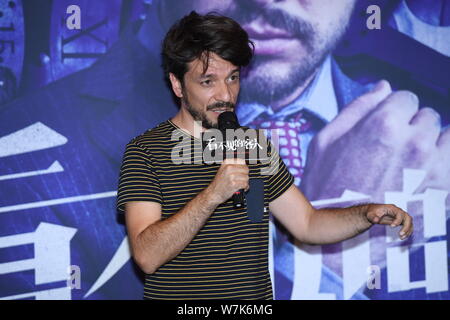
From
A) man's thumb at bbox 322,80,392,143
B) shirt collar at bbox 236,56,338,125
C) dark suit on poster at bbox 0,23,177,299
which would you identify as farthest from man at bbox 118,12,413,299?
man's thumb at bbox 322,80,392,143

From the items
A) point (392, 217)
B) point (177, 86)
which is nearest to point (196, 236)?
point (177, 86)

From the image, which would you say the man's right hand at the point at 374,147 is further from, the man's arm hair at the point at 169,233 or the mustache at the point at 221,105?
the man's arm hair at the point at 169,233

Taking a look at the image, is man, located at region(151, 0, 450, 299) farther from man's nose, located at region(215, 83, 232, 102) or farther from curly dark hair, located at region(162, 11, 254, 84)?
man's nose, located at region(215, 83, 232, 102)

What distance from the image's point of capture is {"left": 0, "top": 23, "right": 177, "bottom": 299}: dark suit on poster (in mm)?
2686

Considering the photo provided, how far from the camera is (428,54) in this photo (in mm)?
3016

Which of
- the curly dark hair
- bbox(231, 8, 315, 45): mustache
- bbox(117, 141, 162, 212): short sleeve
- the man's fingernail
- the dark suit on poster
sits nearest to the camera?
bbox(117, 141, 162, 212): short sleeve

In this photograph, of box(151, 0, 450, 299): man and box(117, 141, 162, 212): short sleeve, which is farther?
box(151, 0, 450, 299): man

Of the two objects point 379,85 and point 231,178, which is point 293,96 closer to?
point 379,85

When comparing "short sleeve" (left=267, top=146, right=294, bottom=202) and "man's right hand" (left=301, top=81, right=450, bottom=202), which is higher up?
"man's right hand" (left=301, top=81, right=450, bottom=202)

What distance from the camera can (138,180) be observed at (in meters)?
2.19

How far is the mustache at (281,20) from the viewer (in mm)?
2834

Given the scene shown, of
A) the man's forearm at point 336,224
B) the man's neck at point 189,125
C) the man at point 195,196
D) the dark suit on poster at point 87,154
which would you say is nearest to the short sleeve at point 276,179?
the man at point 195,196

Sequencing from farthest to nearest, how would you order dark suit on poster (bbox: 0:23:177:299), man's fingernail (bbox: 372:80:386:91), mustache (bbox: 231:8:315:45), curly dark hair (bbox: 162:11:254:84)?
1. man's fingernail (bbox: 372:80:386:91)
2. mustache (bbox: 231:8:315:45)
3. dark suit on poster (bbox: 0:23:177:299)
4. curly dark hair (bbox: 162:11:254:84)
